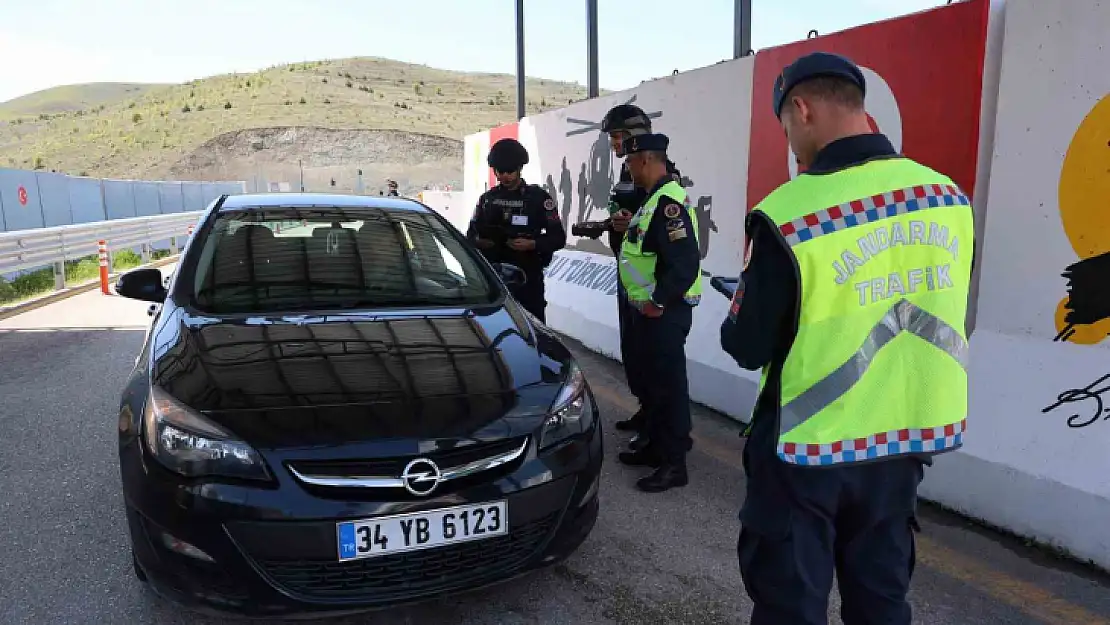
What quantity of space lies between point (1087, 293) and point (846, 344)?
2031mm

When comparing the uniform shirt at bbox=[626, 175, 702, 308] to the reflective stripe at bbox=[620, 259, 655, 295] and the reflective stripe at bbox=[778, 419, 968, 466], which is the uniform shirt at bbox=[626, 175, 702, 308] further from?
the reflective stripe at bbox=[778, 419, 968, 466]

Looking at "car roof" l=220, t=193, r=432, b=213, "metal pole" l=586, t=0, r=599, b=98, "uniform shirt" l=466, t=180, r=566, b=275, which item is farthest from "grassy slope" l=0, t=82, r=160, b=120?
"car roof" l=220, t=193, r=432, b=213

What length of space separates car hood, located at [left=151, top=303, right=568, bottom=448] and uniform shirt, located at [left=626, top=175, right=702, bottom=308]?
0.69 metres

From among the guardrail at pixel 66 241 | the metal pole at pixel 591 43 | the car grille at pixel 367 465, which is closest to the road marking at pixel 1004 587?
the car grille at pixel 367 465

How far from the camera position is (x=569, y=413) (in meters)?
2.70

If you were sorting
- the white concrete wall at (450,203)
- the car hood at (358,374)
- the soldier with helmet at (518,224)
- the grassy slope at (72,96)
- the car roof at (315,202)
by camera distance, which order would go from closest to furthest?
the car hood at (358,374), the car roof at (315,202), the soldier with helmet at (518,224), the white concrete wall at (450,203), the grassy slope at (72,96)

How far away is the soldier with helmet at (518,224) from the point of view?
5.19 meters

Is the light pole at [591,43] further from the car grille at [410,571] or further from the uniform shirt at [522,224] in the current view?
the car grille at [410,571]

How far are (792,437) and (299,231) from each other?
280 cm

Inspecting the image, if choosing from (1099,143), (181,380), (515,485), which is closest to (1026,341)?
(1099,143)

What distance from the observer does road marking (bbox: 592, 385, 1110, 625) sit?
2656 millimetres

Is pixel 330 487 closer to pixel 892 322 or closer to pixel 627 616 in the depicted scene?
pixel 627 616
